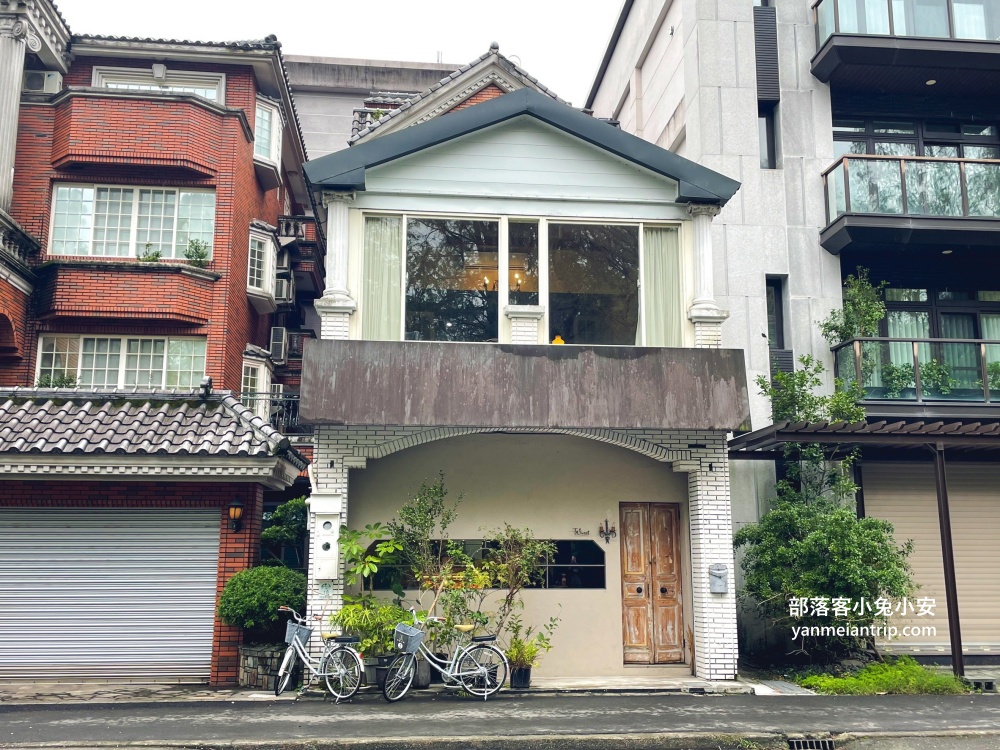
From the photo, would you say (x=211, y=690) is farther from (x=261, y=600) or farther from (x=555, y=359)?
(x=555, y=359)

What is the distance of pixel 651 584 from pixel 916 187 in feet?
30.6

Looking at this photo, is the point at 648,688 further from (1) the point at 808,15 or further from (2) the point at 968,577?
(1) the point at 808,15

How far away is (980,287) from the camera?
17.1 metres

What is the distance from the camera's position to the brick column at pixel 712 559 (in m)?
11.8

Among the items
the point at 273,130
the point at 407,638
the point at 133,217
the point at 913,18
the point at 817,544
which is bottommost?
the point at 407,638

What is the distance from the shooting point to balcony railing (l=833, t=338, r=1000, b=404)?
1525 centimetres

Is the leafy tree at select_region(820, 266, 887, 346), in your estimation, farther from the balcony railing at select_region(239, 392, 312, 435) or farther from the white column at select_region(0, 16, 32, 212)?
the white column at select_region(0, 16, 32, 212)

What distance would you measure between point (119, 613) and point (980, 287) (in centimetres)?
1715

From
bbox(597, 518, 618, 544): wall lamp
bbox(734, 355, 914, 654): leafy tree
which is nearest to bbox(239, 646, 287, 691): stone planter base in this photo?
bbox(597, 518, 618, 544): wall lamp

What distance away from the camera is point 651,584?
13125 millimetres

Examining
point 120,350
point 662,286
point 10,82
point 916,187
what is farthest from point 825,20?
point 10,82

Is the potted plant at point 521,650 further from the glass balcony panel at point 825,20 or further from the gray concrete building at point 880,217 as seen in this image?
the glass balcony panel at point 825,20

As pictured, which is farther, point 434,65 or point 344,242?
point 434,65

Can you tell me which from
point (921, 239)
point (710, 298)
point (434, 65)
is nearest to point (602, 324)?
point (710, 298)
